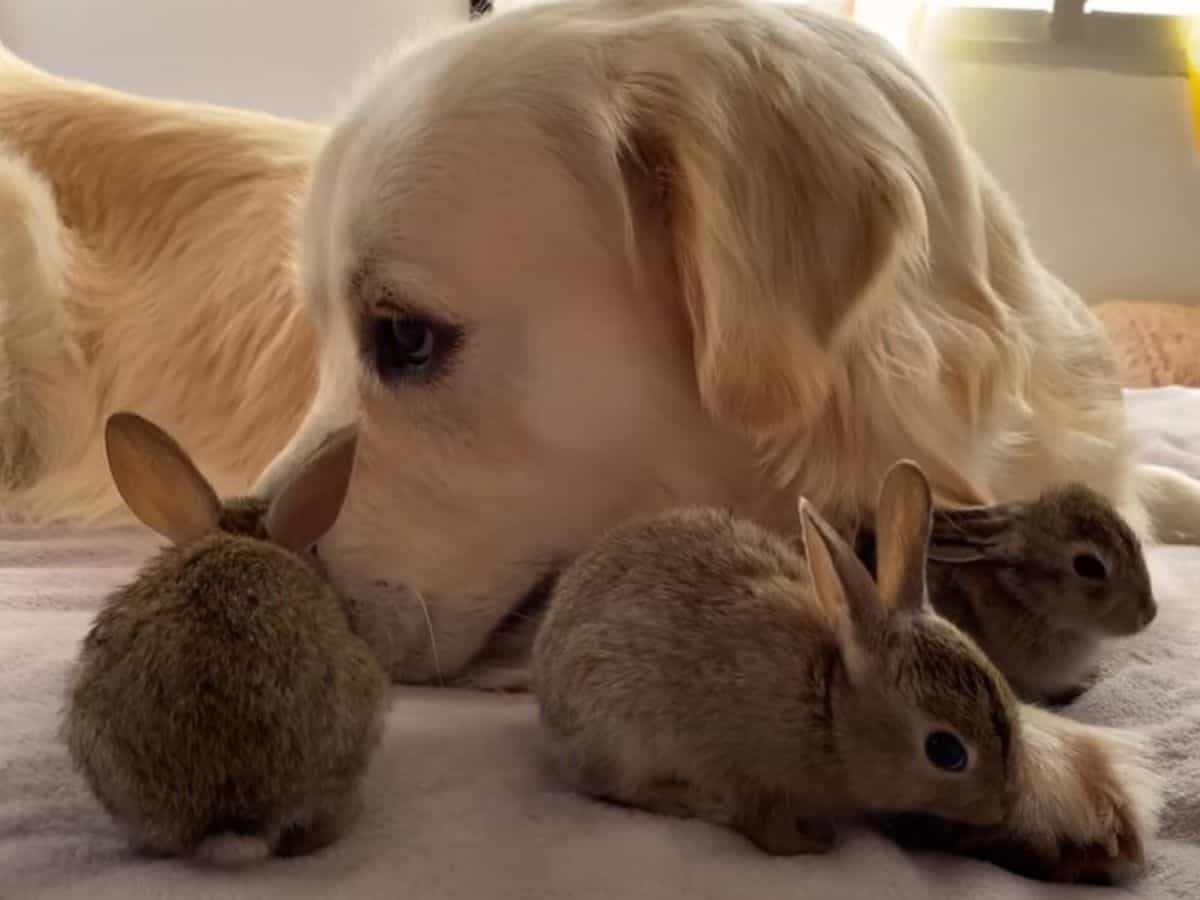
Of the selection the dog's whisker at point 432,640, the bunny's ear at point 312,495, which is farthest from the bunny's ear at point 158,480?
the dog's whisker at point 432,640

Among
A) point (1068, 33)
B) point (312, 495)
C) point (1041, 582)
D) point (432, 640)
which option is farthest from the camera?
point (1068, 33)

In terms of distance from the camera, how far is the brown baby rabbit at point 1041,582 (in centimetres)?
105

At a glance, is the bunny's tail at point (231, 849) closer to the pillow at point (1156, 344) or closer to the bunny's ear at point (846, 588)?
the bunny's ear at point (846, 588)

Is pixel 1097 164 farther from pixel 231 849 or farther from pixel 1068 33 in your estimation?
pixel 231 849

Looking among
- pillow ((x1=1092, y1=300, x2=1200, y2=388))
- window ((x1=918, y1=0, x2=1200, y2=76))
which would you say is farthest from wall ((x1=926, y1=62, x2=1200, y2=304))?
pillow ((x1=1092, y1=300, x2=1200, y2=388))

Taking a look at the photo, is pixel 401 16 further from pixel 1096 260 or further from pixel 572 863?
pixel 572 863

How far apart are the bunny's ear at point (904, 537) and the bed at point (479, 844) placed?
154mm

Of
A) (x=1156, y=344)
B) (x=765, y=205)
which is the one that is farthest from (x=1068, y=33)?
(x=765, y=205)

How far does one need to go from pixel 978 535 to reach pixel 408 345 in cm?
50

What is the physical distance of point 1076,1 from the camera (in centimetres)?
340

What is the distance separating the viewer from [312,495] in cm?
95

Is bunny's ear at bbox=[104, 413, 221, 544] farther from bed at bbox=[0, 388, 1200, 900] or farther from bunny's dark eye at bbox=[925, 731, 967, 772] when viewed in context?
bunny's dark eye at bbox=[925, 731, 967, 772]

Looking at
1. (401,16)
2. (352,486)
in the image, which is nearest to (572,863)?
(352,486)

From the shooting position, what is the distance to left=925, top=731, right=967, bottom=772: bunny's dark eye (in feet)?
2.60
